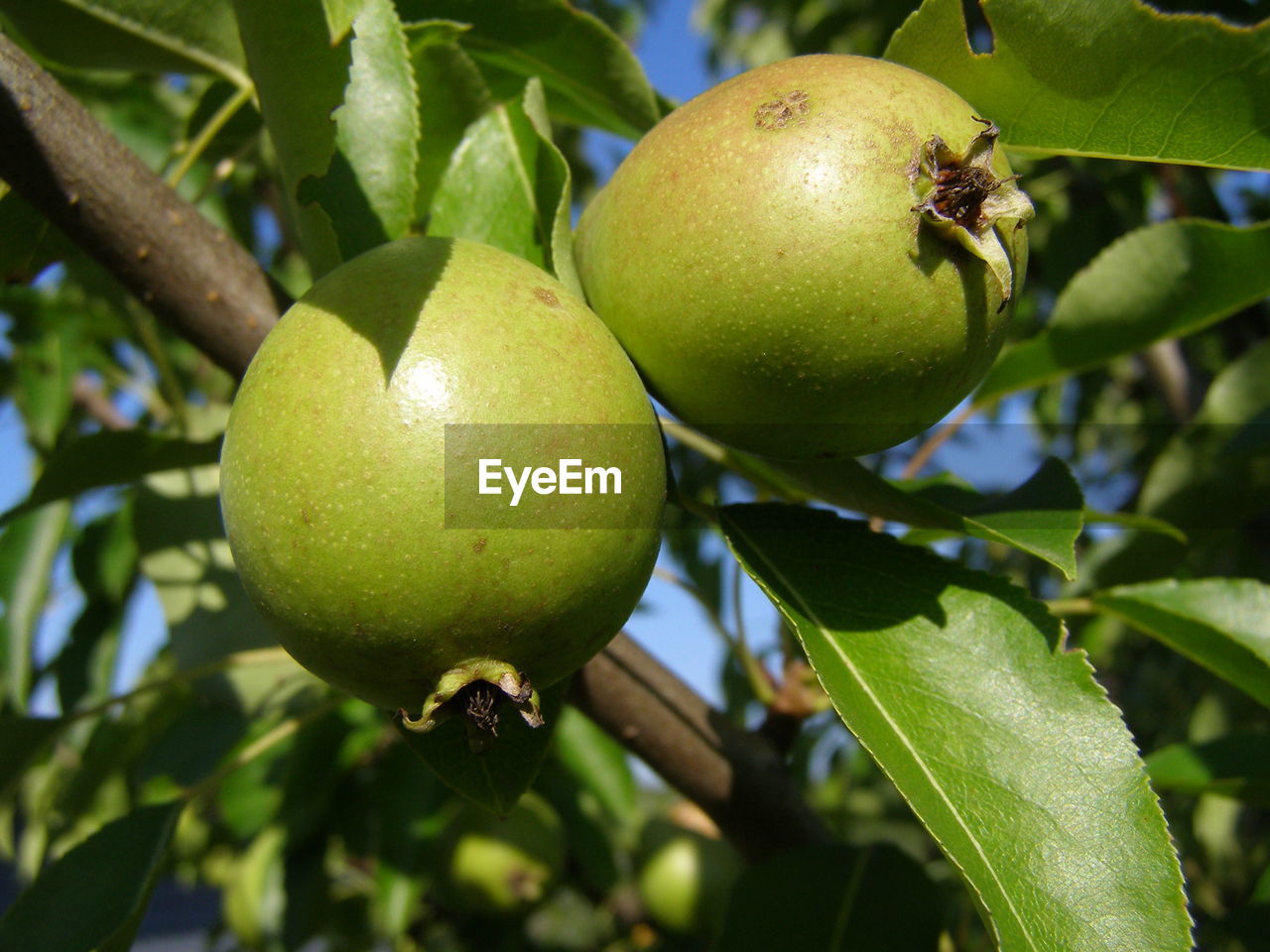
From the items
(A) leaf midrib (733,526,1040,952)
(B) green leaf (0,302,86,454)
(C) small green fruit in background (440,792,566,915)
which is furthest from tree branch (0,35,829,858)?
(B) green leaf (0,302,86,454)

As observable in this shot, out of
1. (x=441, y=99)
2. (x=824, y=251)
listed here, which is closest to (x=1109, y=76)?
(x=824, y=251)

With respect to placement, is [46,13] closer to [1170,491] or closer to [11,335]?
[11,335]

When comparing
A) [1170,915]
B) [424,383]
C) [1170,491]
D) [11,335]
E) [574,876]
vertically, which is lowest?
[574,876]

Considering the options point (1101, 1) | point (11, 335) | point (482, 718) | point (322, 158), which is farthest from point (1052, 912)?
point (11, 335)

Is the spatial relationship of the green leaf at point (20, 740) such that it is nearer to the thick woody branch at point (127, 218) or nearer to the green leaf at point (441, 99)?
the thick woody branch at point (127, 218)

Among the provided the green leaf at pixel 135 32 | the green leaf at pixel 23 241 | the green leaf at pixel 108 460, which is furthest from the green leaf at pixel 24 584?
the green leaf at pixel 135 32

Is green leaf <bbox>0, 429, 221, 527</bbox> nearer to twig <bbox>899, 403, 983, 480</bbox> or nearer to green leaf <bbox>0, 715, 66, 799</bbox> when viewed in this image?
green leaf <bbox>0, 715, 66, 799</bbox>
